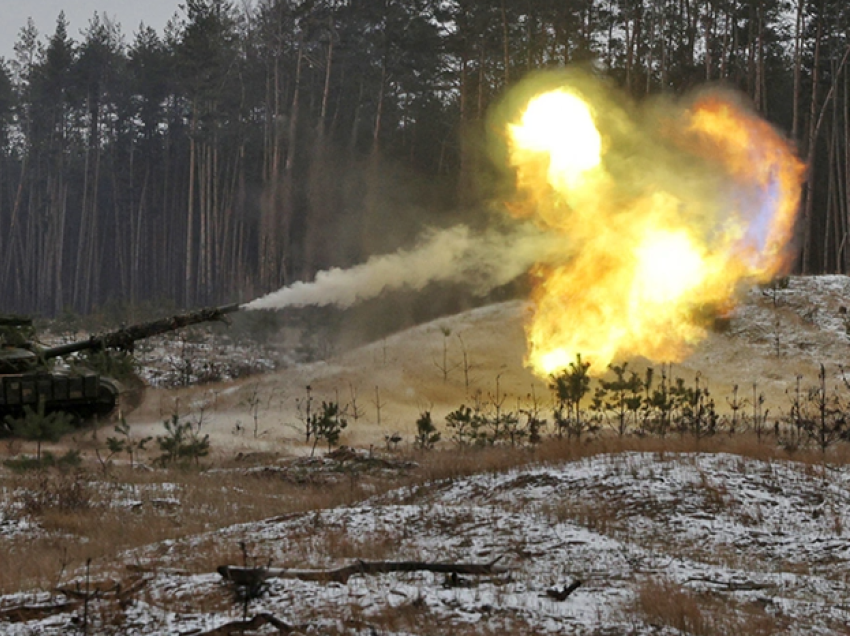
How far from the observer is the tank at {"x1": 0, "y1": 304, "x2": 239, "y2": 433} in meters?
17.7

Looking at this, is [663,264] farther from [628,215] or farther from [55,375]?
[55,375]

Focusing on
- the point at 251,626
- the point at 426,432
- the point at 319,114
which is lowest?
the point at 426,432

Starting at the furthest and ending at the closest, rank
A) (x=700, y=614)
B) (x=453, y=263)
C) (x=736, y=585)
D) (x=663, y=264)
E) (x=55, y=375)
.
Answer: (x=453, y=263) → (x=663, y=264) → (x=55, y=375) → (x=736, y=585) → (x=700, y=614)

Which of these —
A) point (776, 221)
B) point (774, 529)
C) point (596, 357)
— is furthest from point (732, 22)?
point (774, 529)

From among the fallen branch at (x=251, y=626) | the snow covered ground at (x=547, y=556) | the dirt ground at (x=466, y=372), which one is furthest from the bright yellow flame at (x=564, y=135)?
the fallen branch at (x=251, y=626)

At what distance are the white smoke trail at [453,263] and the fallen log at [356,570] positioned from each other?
53.3 feet

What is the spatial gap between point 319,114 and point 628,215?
1184 inches

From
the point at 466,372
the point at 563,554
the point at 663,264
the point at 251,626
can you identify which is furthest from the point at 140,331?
the point at 251,626

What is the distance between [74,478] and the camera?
13117 mm

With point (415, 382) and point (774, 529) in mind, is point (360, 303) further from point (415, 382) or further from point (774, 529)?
point (774, 529)

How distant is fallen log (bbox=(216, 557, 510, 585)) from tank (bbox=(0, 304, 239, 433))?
11.4m

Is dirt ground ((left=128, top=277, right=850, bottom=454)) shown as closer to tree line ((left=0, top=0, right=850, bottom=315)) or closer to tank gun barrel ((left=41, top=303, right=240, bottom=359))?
tank gun barrel ((left=41, top=303, right=240, bottom=359))

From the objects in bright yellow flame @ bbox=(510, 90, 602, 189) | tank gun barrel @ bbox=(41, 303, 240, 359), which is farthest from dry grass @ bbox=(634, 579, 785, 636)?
bright yellow flame @ bbox=(510, 90, 602, 189)

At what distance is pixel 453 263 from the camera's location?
25.5m
